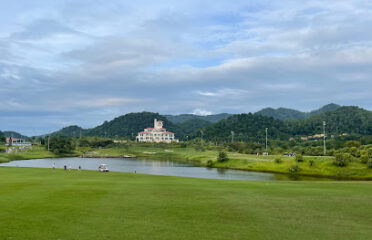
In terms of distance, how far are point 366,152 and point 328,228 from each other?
70.0m

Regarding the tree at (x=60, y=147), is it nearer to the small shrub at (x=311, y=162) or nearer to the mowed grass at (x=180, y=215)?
the small shrub at (x=311, y=162)

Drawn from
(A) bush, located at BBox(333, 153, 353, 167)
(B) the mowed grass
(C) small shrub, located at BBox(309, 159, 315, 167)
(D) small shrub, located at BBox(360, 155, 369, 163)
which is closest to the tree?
(C) small shrub, located at BBox(309, 159, 315, 167)

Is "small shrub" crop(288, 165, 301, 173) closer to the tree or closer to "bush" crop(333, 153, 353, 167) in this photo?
"bush" crop(333, 153, 353, 167)

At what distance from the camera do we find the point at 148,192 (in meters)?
30.1

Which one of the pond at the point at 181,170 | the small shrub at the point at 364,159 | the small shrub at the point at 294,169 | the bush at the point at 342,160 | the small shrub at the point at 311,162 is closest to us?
the pond at the point at 181,170

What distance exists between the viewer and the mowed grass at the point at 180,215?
1689 centimetres

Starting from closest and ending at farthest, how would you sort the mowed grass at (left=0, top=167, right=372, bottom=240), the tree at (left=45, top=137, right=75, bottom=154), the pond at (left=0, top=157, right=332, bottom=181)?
the mowed grass at (left=0, top=167, right=372, bottom=240) < the pond at (left=0, top=157, right=332, bottom=181) < the tree at (left=45, top=137, right=75, bottom=154)

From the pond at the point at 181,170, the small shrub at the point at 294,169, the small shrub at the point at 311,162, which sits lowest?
the pond at the point at 181,170

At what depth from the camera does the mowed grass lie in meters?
16.9

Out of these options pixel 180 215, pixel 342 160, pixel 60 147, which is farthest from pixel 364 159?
pixel 60 147

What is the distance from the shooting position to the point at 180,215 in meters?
20.7

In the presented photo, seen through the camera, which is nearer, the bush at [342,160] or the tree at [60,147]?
the bush at [342,160]

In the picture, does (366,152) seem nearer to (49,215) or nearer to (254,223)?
(254,223)

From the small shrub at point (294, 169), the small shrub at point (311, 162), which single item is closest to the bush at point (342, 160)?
the small shrub at point (311, 162)
